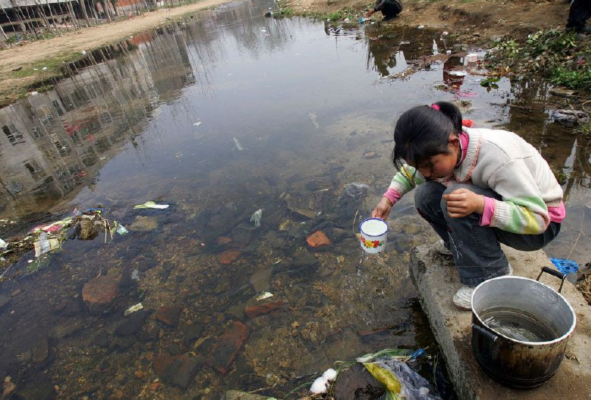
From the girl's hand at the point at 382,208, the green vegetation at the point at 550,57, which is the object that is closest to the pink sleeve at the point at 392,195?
the girl's hand at the point at 382,208

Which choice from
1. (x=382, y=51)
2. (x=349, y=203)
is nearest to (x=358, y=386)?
(x=349, y=203)

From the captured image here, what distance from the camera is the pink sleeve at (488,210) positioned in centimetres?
143

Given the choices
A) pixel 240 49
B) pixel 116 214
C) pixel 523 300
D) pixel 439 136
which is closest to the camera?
pixel 439 136

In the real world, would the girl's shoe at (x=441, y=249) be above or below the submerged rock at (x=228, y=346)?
above

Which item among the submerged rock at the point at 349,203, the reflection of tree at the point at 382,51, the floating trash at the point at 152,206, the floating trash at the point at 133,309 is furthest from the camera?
the reflection of tree at the point at 382,51

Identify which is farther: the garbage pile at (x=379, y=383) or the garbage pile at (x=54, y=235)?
the garbage pile at (x=54, y=235)

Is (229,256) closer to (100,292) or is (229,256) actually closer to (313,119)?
(100,292)

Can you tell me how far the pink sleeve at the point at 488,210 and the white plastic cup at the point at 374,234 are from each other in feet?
2.11

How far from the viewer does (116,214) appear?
163 inches

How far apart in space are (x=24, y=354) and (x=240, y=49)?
39.4 feet

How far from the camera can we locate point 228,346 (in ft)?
8.05

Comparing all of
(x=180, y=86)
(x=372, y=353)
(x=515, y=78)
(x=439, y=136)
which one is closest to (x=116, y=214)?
(x=372, y=353)

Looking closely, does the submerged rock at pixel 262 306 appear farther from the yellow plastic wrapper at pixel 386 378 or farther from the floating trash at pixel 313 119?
the floating trash at pixel 313 119

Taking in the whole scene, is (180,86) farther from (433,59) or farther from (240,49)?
(433,59)
